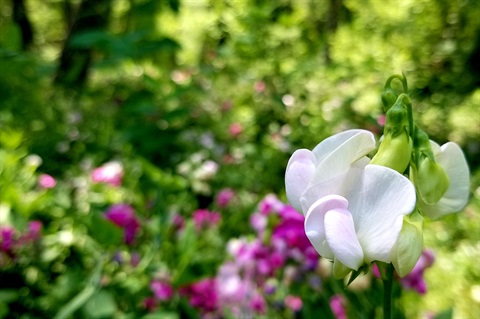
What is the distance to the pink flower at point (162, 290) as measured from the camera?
1.21 meters

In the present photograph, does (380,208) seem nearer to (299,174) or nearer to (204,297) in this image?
(299,174)

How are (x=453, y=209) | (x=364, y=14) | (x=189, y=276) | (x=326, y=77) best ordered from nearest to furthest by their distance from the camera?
(x=453, y=209) → (x=189, y=276) → (x=326, y=77) → (x=364, y=14)

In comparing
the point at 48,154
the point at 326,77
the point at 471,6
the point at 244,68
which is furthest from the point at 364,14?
the point at 48,154

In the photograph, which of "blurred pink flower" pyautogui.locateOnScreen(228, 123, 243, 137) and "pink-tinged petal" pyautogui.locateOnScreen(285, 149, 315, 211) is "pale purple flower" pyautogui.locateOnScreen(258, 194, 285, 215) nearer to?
"pink-tinged petal" pyautogui.locateOnScreen(285, 149, 315, 211)

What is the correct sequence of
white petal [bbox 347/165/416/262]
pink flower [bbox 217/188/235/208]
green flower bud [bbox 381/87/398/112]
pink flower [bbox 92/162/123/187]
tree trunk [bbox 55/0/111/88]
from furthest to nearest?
tree trunk [bbox 55/0/111/88]
pink flower [bbox 217/188/235/208]
pink flower [bbox 92/162/123/187]
green flower bud [bbox 381/87/398/112]
white petal [bbox 347/165/416/262]

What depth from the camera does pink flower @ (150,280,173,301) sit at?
121 centimetres

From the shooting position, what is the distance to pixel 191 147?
7.78 feet

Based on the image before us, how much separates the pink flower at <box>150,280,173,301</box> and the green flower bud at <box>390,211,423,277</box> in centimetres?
87

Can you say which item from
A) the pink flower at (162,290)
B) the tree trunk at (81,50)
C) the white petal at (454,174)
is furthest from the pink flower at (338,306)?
the tree trunk at (81,50)

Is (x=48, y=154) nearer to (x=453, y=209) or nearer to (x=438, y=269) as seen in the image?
(x=438, y=269)

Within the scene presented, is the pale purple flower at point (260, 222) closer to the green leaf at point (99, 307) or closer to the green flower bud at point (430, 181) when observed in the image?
the green leaf at point (99, 307)

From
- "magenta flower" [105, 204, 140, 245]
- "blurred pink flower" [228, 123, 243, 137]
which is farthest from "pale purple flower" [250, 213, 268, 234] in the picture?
"blurred pink flower" [228, 123, 243, 137]

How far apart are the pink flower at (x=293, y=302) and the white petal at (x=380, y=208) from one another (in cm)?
84

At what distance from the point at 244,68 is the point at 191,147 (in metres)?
0.50
